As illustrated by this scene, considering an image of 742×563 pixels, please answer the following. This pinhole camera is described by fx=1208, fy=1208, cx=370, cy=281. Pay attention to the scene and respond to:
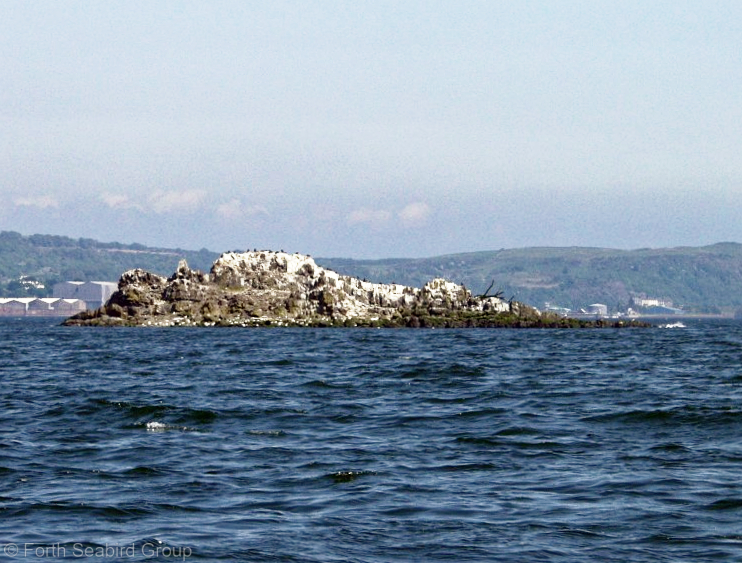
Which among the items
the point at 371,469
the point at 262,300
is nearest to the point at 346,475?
the point at 371,469

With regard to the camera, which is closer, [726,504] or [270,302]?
[726,504]

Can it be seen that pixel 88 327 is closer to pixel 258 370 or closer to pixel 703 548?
pixel 258 370

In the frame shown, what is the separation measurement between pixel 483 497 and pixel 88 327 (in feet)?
428

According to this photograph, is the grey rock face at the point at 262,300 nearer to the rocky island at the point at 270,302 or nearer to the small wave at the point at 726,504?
the rocky island at the point at 270,302

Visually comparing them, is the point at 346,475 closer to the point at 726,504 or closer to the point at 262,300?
the point at 726,504

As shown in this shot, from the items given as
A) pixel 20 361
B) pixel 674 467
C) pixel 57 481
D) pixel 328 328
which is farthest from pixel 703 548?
pixel 328 328

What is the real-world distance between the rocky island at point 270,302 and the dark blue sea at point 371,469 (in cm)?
9471

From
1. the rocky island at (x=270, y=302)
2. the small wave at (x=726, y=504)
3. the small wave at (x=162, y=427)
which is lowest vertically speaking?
the small wave at (x=726, y=504)

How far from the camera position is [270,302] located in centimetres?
14775

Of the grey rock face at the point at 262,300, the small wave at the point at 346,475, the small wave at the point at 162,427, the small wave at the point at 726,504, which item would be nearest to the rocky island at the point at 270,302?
the grey rock face at the point at 262,300

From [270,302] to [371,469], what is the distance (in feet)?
405

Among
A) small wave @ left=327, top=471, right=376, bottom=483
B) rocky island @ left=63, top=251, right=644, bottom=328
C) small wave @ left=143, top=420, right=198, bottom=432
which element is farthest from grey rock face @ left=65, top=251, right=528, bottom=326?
small wave @ left=327, top=471, right=376, bottom=483

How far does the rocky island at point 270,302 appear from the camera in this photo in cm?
14500

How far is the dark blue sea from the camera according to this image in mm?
18544
